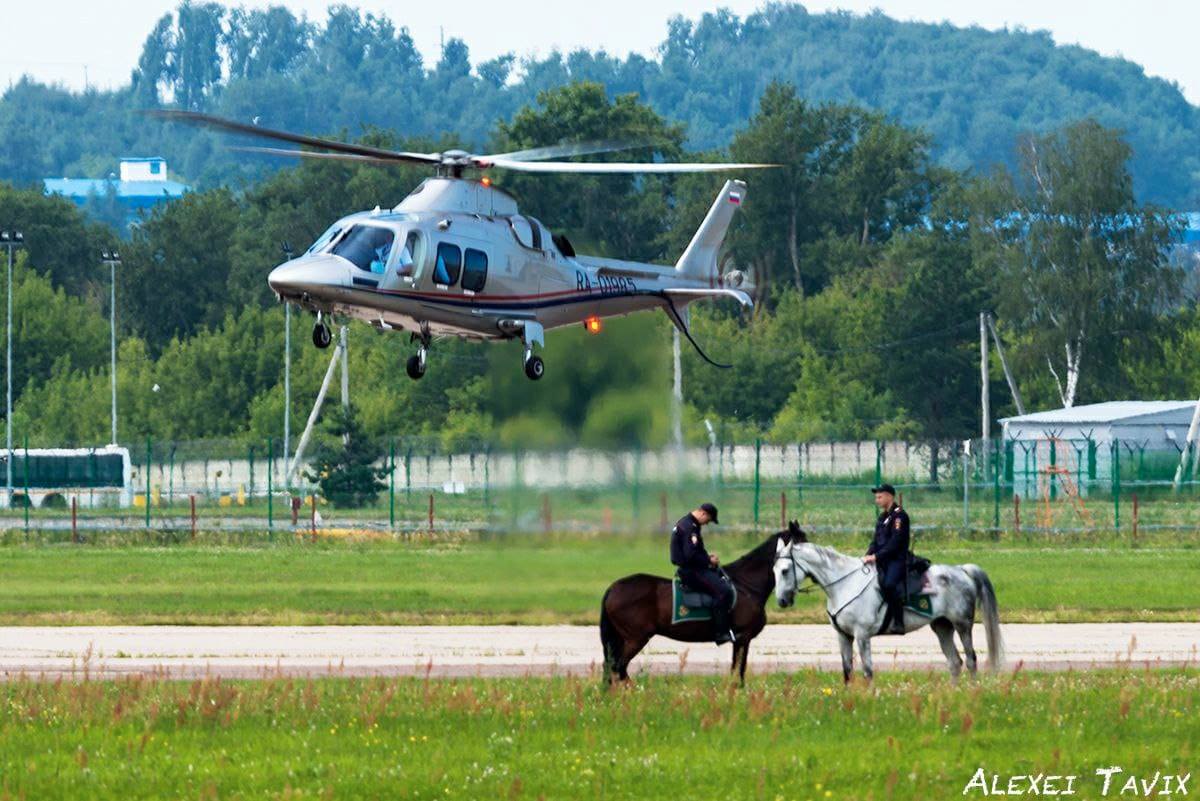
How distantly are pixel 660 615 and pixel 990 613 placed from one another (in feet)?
12.6

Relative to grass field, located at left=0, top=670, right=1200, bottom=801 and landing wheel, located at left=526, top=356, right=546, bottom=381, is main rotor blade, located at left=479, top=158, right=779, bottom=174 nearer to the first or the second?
landing wheel, located at left=526, top=356, right=546, bottom=381

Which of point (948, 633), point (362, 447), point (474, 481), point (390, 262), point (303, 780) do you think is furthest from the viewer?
point (362, 447)

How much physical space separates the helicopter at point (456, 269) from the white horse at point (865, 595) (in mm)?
9202

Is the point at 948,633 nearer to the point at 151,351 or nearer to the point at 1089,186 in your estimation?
the point at 1089,186

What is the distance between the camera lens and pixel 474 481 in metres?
54.8

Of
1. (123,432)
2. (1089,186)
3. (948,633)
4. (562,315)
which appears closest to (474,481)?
(562,315)

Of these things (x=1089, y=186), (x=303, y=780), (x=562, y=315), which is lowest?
(x=303, y=780)

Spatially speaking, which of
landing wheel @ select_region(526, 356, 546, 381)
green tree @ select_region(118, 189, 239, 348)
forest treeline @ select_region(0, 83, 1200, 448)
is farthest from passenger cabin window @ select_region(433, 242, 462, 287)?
green tree @ select_region(118, 189, 239, 348)

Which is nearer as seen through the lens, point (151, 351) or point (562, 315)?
point (562, 315)

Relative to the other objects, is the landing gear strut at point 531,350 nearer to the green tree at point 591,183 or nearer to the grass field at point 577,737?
the grass field at point 577,737

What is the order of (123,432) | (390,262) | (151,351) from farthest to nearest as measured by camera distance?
(151,351)
(123,432)
(390,262)

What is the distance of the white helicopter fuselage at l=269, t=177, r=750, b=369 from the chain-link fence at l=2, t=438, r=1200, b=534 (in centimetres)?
242

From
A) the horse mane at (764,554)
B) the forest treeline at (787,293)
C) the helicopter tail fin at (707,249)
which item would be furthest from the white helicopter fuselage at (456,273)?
the forest treeline at (787,293)

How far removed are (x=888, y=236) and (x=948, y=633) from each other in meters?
109
